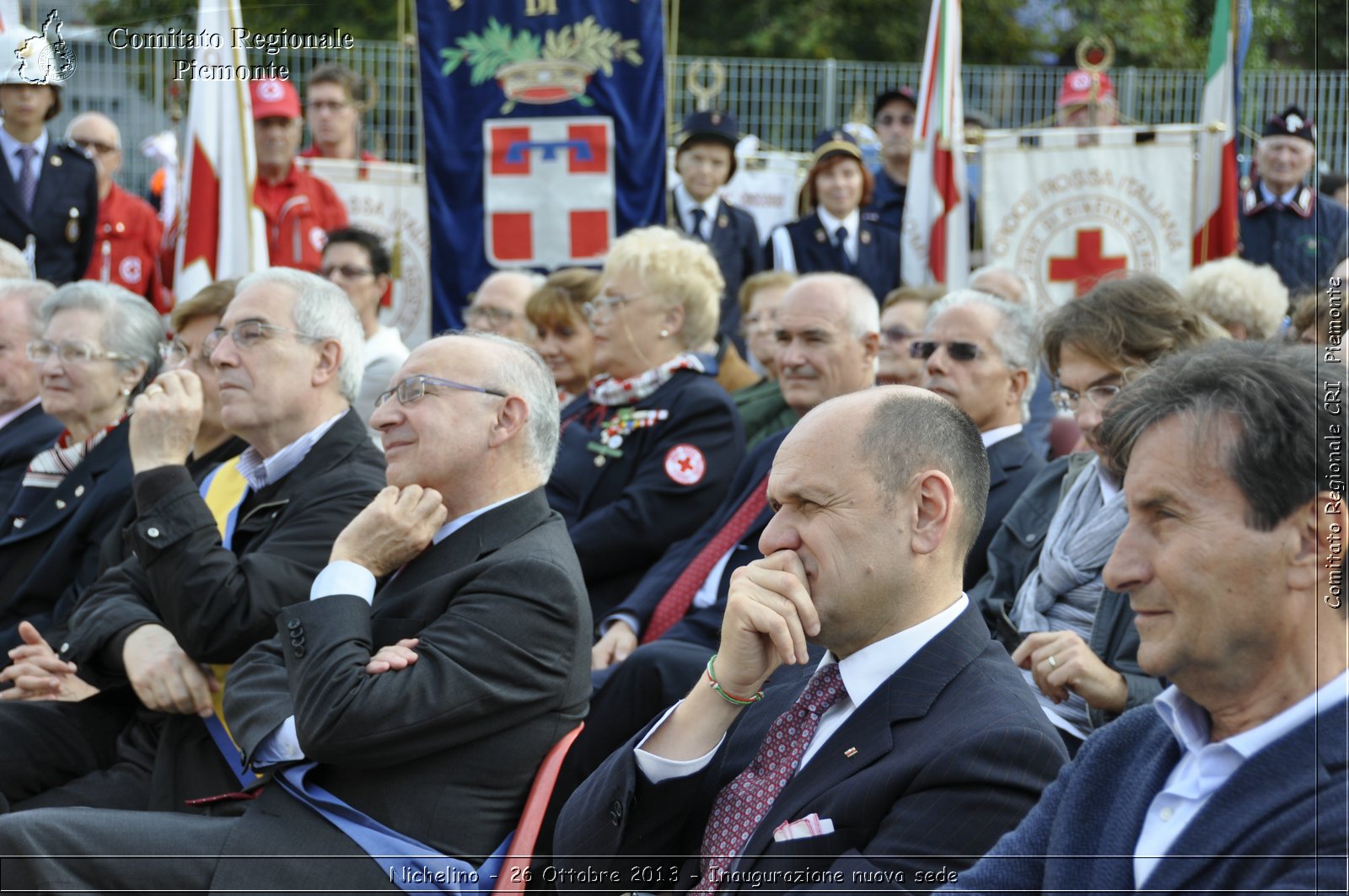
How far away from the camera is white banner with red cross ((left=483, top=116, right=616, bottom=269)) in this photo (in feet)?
24.3

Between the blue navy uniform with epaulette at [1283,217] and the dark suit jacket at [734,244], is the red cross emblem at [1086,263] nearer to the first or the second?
the blue navy uniform with epaulette at [1283,217]

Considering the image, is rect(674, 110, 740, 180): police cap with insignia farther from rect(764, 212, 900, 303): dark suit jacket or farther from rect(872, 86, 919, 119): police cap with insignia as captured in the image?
rect(872, 86, 919, 119): police cap with insignia

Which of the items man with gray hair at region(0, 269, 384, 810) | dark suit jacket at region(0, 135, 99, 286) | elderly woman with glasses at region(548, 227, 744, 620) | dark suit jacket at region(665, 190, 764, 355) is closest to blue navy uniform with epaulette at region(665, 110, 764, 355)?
dark suit jacket at region(665, 190, 764, 355)

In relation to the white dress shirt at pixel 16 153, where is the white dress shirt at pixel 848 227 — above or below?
below

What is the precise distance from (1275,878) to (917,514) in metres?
0.94

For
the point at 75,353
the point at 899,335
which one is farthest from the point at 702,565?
the point at 75,353

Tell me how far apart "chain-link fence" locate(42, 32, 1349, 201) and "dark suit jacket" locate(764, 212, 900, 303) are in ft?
10.8

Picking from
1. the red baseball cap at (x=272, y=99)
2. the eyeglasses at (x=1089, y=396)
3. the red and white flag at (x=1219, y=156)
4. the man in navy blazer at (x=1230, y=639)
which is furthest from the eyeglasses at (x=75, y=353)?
the red and white flag at (x=1219, y=156)

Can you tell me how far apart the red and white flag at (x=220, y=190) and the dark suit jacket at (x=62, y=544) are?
2492 millimetres

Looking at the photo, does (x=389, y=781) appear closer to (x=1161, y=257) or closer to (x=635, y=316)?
(x=635, y=316)

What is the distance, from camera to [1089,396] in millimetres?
3812

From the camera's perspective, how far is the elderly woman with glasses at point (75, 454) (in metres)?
4.66

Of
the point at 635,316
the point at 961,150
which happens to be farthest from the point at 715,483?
the point at 961,150

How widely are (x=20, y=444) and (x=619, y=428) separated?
2166mm
